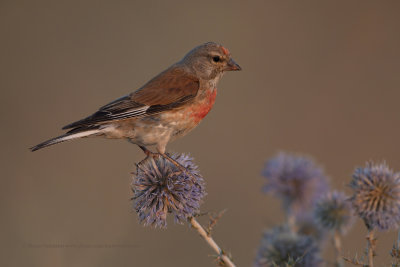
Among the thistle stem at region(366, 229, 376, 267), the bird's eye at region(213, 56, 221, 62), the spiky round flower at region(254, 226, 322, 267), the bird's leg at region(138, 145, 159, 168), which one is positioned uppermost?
the bird's eye at region(213, 56, 221, 62)

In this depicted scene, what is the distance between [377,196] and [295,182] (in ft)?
5.83

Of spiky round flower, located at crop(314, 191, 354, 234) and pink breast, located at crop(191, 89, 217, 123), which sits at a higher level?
pink breast, located at crop(191, 89, 217, 123)

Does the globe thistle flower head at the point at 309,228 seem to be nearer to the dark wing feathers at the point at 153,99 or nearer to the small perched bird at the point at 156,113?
the small perched bird at the point at 156,113

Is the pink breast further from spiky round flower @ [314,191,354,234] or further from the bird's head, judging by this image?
spiky round flower @ [314,191,354,234]

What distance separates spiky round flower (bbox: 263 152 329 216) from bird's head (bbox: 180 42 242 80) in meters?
1.35

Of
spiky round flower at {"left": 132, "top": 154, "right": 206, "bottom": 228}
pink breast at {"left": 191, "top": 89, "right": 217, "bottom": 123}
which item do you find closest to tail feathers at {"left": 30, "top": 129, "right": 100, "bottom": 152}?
spiky round flower at {"left": 132, "top": 154, "right": 206, "bottom": 228}

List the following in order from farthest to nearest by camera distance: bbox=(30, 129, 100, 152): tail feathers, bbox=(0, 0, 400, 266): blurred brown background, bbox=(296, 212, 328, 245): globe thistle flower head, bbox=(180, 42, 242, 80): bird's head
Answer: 1. bbox=(0, 0, 400, 266): blurred brown background
2. bbox=(180, 42, 242, 80): bird's head
3. bbox=(296, 212, 328, 245): globe thistle flower head
4. bbox=(30, 129, 100, 152): tail feathers

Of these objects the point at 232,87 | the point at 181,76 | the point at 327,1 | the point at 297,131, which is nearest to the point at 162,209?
the point at 181,76

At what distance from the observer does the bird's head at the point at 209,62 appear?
5.50 m

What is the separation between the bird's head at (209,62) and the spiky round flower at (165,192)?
5.32 feet

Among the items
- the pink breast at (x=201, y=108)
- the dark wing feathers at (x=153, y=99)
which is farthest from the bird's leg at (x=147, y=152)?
the pink breast at (x=201, y=108)

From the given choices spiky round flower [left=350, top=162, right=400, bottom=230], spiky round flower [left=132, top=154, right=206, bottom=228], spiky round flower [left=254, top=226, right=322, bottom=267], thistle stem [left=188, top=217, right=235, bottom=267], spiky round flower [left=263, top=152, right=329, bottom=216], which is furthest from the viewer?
spiky round flower [left=263, top=152, right=329, bottom=216]

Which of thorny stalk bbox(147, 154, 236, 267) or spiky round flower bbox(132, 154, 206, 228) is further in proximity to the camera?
spiky round flower bbox(132, 154, 206, 228)

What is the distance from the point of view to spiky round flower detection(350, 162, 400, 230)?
400 centimetres
